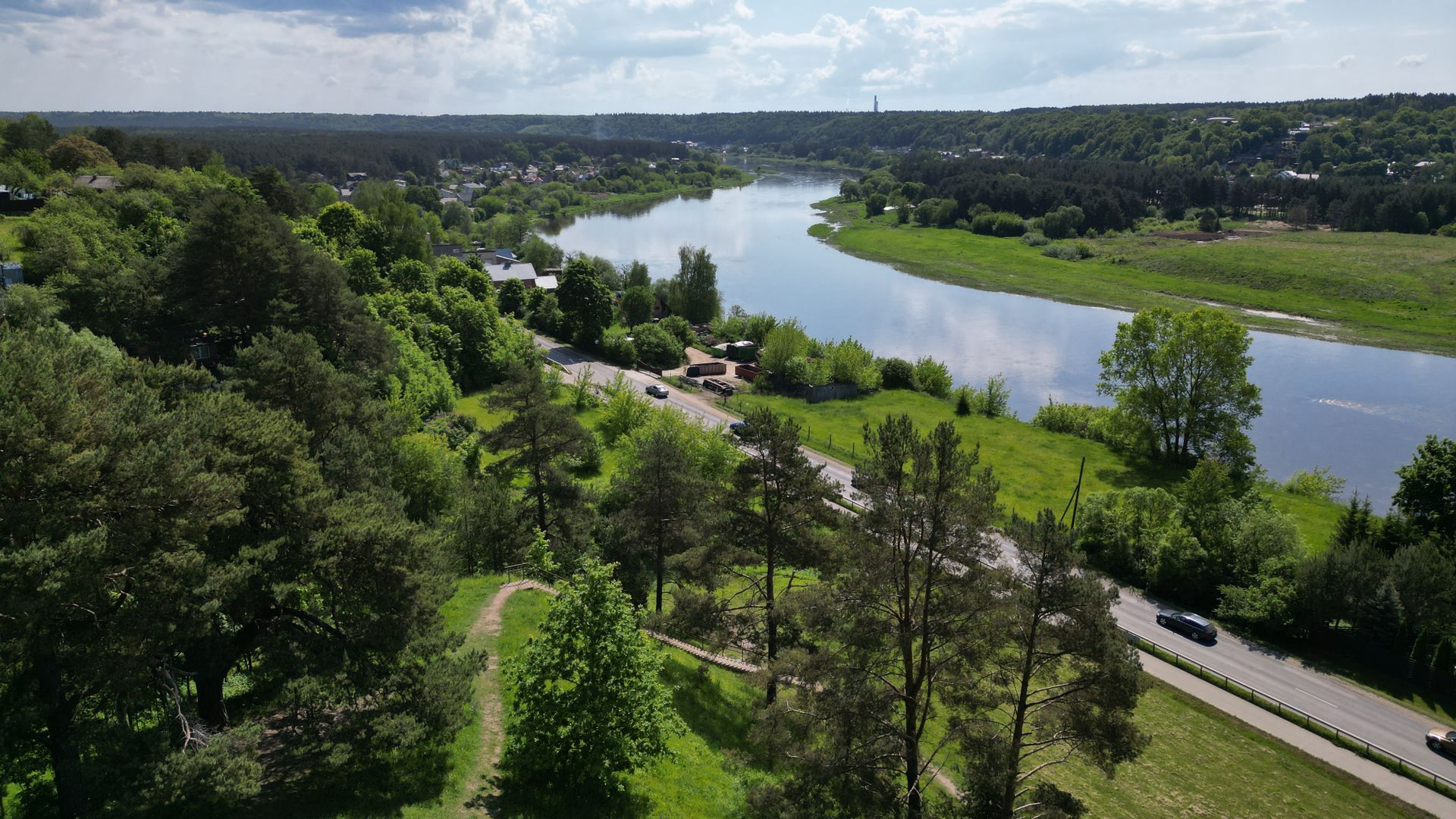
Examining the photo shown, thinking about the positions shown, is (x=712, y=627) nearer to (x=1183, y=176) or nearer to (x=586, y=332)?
(x=586, y=332)

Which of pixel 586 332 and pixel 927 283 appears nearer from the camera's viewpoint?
pixel 586 332

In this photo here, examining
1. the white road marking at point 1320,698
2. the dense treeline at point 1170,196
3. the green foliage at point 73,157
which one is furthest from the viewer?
the dense treeline at point 1170,196

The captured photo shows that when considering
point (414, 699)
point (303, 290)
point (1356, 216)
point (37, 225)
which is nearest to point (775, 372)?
point (303, 290)

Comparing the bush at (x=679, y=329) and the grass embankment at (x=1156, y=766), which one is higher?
the bush at (x=679, y=329)

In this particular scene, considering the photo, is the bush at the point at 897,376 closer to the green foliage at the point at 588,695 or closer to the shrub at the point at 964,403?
the shrub at the point at 964,403

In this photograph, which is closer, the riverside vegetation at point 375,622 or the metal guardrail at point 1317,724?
the riverside vegetation at point 375,622

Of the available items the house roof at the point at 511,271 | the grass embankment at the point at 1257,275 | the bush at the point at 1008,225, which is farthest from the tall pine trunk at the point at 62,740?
the bush at the point at 1008,225
